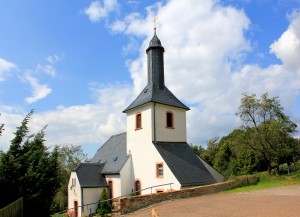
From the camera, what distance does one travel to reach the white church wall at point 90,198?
26547 mm

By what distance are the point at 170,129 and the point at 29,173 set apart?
51.9 ft

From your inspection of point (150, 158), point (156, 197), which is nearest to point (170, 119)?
point (150, 158)

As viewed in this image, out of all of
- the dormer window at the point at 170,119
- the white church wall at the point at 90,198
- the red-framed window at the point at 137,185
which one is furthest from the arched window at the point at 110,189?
the dormer window at the point at 170,119

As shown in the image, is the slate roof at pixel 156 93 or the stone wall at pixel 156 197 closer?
the stone wall at pixel 156 197

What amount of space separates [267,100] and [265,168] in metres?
18.7

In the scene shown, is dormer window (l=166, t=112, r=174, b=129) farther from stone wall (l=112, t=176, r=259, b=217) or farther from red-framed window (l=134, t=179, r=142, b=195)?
stone wall (l=112, t=176, r=259, b=217)

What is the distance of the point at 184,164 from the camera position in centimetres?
2381

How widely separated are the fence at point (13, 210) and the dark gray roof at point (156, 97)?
50.6 ft

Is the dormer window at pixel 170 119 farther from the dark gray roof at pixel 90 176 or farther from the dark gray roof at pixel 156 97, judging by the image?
the dark gray roof at pixel 90 176

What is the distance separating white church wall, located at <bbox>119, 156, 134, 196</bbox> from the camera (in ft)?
85.4

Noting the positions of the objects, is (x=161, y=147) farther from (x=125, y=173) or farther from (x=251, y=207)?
(x=251, y=207)

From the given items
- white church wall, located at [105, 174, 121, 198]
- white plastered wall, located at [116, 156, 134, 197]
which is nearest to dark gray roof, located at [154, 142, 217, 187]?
white plastered wall, located at [116, 156, 134, 197]

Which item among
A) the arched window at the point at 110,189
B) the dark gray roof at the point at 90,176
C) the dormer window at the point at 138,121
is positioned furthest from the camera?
the arched window at the point at 110,189

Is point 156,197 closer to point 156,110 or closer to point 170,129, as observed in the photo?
point 170,129
